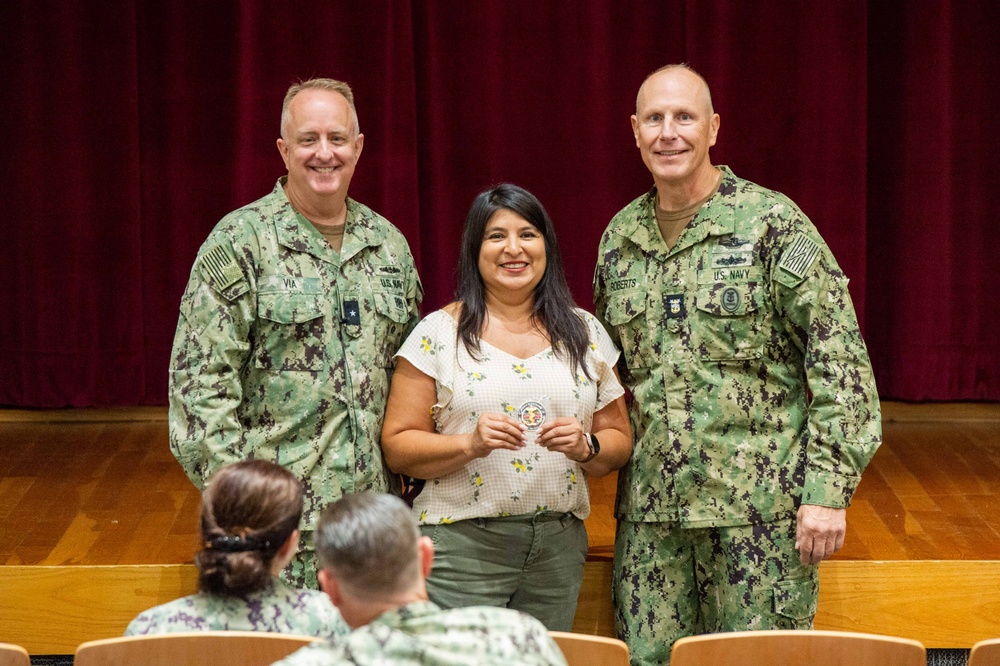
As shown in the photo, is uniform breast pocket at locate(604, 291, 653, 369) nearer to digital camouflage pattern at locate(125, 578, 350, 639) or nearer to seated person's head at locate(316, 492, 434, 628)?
digital camouflage pattern at locate(125, 578, 350, 639)

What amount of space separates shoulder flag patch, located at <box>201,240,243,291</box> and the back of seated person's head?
90cm

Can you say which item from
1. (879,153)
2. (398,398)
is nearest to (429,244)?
(879,153)

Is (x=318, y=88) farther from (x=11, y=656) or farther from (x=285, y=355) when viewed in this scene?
(x=11, y=656)

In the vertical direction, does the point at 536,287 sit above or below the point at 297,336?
above

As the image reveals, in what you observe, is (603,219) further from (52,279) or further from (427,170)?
(52,279)

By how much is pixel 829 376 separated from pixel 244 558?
4.96 feet

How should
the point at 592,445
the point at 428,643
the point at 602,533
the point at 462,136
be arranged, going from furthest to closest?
the point at 462,136, the point at 602,533, the point at 592,445, the point at 428,643

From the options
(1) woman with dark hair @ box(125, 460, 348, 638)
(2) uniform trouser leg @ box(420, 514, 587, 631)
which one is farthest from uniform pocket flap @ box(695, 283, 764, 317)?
(1) woman with dark hair @ box(125, 460, 348, 638)

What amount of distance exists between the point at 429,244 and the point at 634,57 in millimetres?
1212

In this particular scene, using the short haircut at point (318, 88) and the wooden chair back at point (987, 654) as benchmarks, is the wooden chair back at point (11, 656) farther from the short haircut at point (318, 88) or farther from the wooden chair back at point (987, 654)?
the wooden chair back at point (987, 654)

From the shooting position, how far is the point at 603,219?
17.6ft

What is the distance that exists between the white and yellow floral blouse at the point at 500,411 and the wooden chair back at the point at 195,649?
2.99ft

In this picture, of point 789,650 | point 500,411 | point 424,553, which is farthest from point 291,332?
point 789,650

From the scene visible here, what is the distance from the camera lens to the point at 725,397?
3.06m
